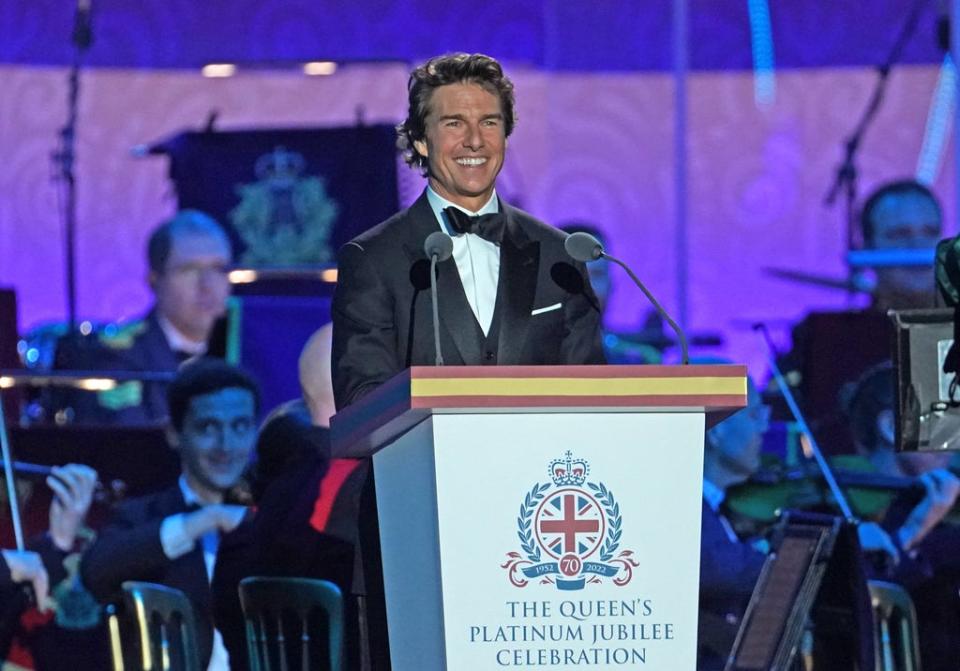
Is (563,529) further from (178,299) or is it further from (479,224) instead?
(178,299)

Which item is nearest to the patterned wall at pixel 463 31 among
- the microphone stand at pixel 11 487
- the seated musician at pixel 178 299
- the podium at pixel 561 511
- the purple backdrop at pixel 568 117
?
the purple backdrop at pixel 568 117

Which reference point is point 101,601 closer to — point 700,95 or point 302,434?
point 302,434

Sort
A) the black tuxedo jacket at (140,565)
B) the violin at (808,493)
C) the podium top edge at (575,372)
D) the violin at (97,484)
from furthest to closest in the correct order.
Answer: the violin at (808,493)
the violin at (97,484)
the black tuxedo jacket at (140,565)
the podium top edge at (575,372)

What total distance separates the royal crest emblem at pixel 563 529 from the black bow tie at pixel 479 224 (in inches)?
26.5

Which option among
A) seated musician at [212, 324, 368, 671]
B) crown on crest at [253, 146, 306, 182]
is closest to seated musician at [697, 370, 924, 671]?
seated musician at [212, 324, 368, 671]

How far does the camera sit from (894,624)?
18.8 feet

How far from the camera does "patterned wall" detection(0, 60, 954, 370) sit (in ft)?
29.0

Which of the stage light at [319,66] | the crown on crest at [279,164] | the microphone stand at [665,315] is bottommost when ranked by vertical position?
the microphone stand at [665,315]

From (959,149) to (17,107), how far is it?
4125 millimetres

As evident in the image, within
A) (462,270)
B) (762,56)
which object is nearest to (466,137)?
(462,270)

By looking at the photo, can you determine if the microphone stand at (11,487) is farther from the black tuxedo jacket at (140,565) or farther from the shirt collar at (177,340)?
the shirt collar at (177,340)

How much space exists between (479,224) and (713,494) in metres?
2.61

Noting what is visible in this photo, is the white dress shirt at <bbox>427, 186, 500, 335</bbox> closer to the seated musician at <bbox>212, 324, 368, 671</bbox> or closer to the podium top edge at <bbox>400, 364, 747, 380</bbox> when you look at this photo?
the podium top edge at <bbox>400, 364, 747, 380</bbox>

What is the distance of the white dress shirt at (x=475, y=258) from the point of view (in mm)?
3576
